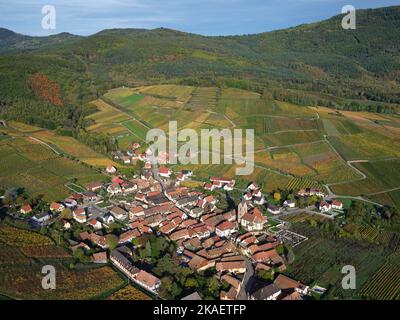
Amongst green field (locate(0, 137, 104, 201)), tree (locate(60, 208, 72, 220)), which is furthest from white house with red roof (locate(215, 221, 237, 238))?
green field (locate(0, 137, 104, 201))

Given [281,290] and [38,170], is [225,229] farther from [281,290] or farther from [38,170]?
[38,170]

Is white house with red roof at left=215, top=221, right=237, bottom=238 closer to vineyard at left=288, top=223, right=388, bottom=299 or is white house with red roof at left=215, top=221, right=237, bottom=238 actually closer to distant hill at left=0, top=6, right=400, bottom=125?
vineyard at left=288, top=223, right=388, bottom=299

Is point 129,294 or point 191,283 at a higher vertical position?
point 191,283

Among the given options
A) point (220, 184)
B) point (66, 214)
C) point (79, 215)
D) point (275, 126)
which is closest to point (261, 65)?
point (275, 126)

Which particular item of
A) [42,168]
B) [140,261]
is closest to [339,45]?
[42,168]

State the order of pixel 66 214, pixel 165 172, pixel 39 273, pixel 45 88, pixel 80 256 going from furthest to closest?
pixel 45 88
pixel 165 172
pixel 66 214
pixel 80 256
pixel 39 273

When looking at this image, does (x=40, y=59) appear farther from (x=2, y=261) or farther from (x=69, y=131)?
(x=2, y=261)

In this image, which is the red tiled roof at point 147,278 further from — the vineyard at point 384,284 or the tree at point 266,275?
the vineyard at point 384,284
